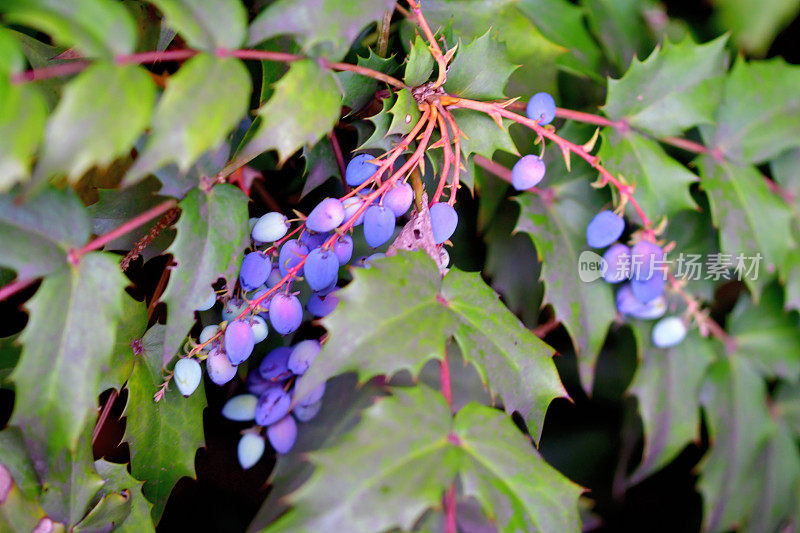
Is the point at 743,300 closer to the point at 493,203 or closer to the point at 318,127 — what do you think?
the point at 493,203

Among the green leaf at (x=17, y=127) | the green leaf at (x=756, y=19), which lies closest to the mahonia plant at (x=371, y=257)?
the green leaf at (x=17, y=127)

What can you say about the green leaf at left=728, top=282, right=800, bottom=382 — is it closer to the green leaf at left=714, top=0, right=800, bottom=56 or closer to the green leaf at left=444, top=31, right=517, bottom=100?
the green leaf at left=714, top=0, right=800, bottom=56

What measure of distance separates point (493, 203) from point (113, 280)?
0.53 metres

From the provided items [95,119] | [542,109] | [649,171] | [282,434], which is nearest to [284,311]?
[282,434]

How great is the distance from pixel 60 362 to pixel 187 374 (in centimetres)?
13

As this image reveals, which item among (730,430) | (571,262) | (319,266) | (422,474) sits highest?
(319,266)

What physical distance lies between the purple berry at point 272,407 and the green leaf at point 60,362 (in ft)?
0.58

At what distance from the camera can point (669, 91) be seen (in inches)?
31.2

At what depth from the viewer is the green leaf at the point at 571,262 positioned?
0.77 m

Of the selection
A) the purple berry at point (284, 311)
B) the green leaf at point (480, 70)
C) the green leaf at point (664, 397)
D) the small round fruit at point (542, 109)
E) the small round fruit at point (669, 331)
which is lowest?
the green leaf at point (664, 397)

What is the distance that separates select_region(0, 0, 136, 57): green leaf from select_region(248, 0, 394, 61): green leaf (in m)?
0.11

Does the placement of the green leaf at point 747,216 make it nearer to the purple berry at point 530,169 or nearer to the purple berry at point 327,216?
the purple berry at point 530,169

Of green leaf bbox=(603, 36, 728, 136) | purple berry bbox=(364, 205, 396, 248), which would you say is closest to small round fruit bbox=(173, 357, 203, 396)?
purple berry bbox=(364, 205, 396, 248)

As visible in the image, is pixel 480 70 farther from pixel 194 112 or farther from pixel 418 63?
pixel 194 112
